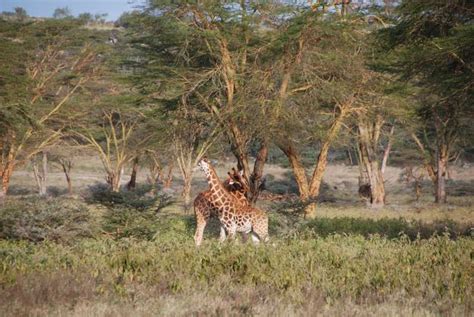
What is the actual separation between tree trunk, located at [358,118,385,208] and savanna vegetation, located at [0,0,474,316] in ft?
0.32

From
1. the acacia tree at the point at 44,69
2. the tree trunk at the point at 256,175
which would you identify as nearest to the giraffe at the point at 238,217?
the tree trunk at the point at 256,175

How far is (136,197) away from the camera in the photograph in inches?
598

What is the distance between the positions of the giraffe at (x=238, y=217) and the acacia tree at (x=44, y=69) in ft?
43.8

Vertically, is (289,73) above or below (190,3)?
below

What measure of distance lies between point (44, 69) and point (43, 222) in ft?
62.2

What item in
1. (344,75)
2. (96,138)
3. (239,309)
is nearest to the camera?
(239,309)

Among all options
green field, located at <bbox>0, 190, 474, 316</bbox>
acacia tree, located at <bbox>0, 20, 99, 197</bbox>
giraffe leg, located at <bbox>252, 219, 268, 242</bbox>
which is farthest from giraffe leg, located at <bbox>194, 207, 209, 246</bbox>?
acacia tree, located at <bbox>0, 20, 99, 197</bbox>

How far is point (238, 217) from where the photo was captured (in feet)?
41.5

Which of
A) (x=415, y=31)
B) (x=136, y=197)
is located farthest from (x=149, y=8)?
(x=415, y=31)

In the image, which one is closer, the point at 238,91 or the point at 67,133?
the point at 238,91

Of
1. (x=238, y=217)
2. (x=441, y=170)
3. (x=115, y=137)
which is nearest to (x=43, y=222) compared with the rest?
(x=238, y=217)

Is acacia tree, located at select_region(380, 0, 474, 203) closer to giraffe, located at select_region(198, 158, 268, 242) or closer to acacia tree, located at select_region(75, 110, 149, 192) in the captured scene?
giraffe, located at select_region(198, 158, 268, 242)

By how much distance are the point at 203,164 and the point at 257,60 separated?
6210 mm

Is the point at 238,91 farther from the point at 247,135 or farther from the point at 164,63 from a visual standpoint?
the point at 164,63
